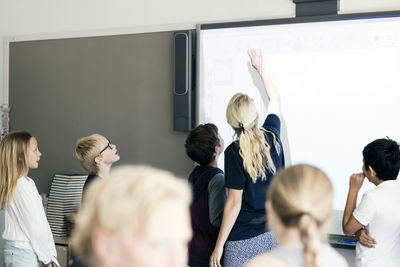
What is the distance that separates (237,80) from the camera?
2.96m

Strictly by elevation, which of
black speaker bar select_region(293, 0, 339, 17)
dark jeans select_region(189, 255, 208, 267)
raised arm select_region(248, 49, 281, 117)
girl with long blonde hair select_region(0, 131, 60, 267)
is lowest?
dark jeans select_region(189, 255, 208, 267)

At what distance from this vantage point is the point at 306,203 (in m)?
1.13

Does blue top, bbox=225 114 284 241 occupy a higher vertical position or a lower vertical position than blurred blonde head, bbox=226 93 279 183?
lower

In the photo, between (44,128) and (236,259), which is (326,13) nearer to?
(236,259)

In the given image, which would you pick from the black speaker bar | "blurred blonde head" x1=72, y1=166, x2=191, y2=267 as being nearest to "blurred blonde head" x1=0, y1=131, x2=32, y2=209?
"blurred blonde head" x1=72, y1=166, x2=191, y2=267

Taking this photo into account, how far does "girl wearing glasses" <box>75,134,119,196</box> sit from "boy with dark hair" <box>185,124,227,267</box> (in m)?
0.50

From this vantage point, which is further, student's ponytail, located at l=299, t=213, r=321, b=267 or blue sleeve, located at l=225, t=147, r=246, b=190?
blue sleeve, located at l=225, t=147, r=246, b=190

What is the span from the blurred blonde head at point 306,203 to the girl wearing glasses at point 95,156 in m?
1.41

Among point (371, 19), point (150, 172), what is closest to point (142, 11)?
point (371, 19)

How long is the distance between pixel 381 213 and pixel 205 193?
0.82 metres

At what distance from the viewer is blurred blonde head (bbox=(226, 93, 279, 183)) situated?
2057mm

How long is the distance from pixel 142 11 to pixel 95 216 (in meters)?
2.70

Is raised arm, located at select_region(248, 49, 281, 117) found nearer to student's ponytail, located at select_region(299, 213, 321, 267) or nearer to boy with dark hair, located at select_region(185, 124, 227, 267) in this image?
boy with dark hair, located at select_region(185, 124, 227, 267)

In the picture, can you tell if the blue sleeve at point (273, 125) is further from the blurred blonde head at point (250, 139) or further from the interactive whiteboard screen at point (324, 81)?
the interactive whiteboard screen at point (324, 81)
